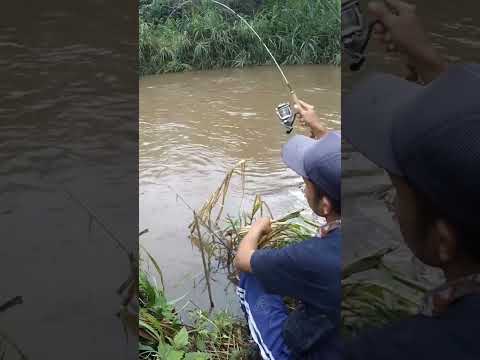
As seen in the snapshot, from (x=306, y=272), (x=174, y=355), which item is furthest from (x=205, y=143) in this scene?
(x=306, y=272)

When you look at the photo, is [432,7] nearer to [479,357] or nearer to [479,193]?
[479,193]

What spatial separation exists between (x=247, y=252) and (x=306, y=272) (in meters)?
0.38

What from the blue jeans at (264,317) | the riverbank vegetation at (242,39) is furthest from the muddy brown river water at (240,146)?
the blue jeans at (264,317)

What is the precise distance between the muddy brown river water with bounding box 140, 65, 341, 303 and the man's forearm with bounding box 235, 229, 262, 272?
0.45 meters

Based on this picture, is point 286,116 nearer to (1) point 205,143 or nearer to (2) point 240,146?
(2) point 240,146

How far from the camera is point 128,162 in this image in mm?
604

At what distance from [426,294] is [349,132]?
12 cm

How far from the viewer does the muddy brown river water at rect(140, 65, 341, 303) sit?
2547 millimetres

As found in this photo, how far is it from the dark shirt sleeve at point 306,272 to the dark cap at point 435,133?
0.84m

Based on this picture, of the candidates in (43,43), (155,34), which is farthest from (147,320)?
(155,34)

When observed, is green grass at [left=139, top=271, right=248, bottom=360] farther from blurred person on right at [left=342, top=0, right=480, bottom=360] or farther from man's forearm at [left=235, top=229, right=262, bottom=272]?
blurred person on right at [left=342, top=0, right=480, bottom=360]

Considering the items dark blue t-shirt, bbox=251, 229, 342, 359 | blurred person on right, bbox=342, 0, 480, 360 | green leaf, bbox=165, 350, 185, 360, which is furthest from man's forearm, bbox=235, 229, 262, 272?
blurred person on right, bbox=342, 0, 480, 360


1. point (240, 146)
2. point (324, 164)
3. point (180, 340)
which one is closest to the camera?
point (324, 164)

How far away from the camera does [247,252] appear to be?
1.62 metres
